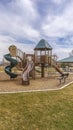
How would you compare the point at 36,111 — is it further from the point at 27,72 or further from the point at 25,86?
the point at 27,72

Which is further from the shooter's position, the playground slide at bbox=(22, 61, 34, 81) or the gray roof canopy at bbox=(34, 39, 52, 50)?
the gray roof canopy at bbox=(34, 39, 52, 50)

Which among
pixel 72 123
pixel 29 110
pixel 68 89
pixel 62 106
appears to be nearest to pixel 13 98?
pixel 29 110

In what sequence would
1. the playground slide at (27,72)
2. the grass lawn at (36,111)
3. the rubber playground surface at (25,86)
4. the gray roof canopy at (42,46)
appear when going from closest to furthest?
1. the grass lawn at (36,111)
2. the rubber playground surface at (25,86)
3. the playground slide at (27,72)
4. the gray roof canopy at (42,46)

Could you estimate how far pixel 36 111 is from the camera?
1056 centimetres

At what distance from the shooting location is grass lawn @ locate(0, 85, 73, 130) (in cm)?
936

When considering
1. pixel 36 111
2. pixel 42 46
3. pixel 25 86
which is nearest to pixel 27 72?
pixel 25 86

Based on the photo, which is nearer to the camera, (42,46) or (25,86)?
(25,86)

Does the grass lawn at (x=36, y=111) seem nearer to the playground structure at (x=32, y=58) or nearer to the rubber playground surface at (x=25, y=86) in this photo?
the rubber playground surface at (x=25, y=86)

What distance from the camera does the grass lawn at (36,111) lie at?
9359 mm

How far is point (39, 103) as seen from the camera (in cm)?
1157

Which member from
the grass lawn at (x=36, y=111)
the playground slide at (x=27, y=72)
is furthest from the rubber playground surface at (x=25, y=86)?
the grass lawn at (x=36, y=111)

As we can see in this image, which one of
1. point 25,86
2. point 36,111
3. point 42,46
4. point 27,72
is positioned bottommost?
point 36,111

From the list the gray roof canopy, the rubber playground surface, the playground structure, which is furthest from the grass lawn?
the gray roof canopy

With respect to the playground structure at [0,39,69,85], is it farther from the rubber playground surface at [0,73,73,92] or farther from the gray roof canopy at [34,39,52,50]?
the rubber playground surface at [0,73,73,92]
